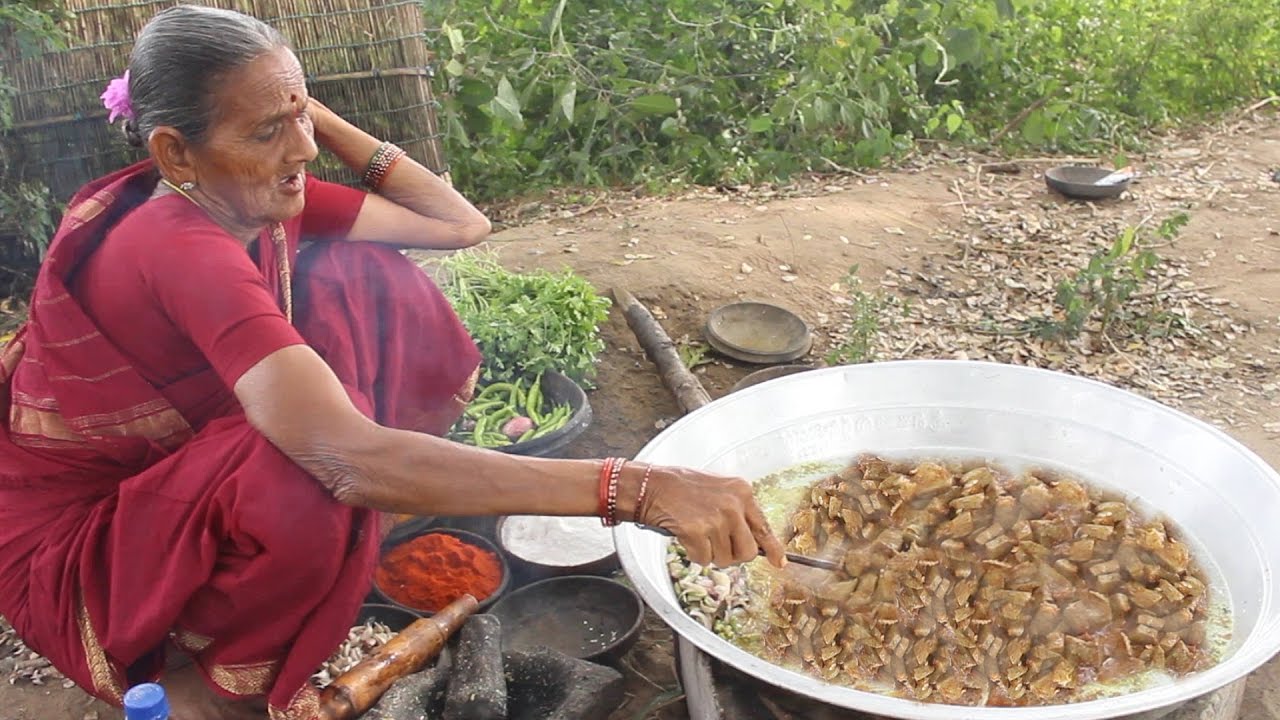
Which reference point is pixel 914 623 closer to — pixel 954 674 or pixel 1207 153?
pixel 954 674

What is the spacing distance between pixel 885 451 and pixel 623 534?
855 mm

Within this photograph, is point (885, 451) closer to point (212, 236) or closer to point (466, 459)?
point (466, 459)

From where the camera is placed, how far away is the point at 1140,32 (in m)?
7.16

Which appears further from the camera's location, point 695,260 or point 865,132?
point 865,132

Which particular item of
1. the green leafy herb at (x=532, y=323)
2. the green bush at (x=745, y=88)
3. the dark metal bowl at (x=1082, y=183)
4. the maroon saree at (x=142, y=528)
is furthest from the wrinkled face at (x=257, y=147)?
the dark metal bowl at (x=1082, y=183)

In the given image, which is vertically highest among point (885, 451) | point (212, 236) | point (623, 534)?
point (212, 236)

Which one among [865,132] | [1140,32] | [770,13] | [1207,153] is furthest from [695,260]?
[1140,32]

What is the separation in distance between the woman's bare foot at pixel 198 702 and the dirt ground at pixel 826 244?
92 centimetres

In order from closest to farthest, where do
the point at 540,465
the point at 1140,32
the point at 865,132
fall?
the point at 540,465 < the point at 865,132 < the point at 1140,32

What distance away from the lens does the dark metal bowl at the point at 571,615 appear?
2705 mm

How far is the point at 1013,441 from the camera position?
8.68 ft

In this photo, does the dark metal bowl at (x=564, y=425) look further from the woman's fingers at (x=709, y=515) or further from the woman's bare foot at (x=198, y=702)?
the woman's fingers at (x=709, y=515)

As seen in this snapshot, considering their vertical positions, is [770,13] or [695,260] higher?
[770,13]

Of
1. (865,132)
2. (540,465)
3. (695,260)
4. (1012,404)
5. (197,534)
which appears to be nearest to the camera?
(540,465)
